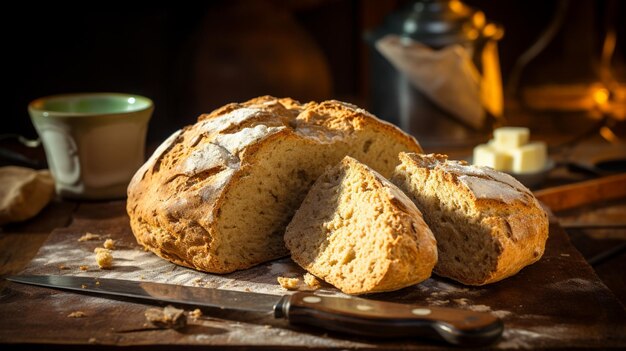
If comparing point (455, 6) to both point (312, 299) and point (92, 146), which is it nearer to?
point (92, 146)

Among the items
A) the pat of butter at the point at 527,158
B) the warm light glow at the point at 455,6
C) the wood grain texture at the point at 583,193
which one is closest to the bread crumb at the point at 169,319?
the wood grain texture at the point at 583,193

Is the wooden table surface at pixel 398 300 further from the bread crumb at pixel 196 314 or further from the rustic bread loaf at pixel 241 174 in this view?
the rustic bread loaf at pixel 241 174

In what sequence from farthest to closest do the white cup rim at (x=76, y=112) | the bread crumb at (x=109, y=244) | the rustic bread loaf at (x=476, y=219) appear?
1. the white cup rim at (x=76, y=112)
2. the bread crumb at (x=109, y=244)
3. the rustic bread loaf at (x=476, y=219)

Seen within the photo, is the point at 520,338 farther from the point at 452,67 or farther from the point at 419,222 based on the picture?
the point at 452,67

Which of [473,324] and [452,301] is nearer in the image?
[473,324]

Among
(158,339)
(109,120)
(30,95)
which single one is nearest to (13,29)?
(30,95)

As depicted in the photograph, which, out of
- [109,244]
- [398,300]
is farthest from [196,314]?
[109,244]
